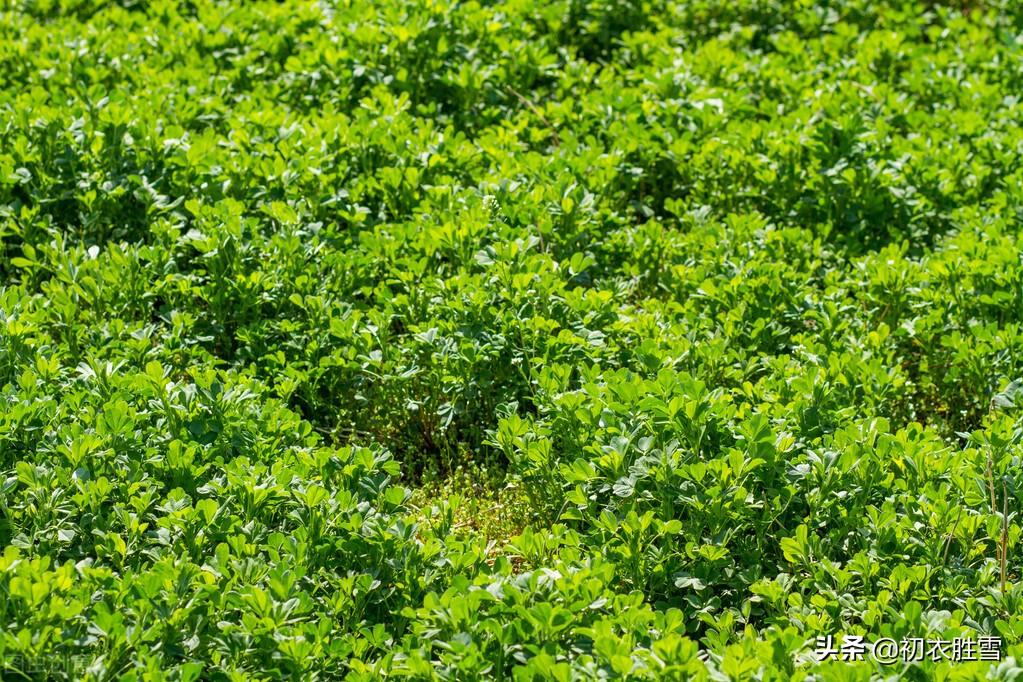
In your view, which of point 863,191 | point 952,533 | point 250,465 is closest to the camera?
point 952,533

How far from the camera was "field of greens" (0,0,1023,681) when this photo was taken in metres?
3.22

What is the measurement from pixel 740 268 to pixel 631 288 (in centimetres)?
44

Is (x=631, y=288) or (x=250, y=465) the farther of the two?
(x=631, y=288)

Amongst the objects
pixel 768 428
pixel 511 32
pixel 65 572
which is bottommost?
pixel 65 572

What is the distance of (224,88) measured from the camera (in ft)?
19.5

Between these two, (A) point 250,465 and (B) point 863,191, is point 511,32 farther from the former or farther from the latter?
(A) point 250,465

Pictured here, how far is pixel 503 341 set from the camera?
431cm

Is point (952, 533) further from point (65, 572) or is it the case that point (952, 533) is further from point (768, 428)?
point (65, 572)

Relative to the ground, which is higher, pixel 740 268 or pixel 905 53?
pixel 905 53

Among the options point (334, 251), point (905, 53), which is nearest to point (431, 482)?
point (334, 251)

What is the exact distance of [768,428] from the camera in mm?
3713

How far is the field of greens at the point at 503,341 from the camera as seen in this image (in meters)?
3.22

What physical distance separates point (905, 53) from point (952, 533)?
3.90 metres

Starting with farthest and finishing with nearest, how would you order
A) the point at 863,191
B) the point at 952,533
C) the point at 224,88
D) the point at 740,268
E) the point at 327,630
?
the point at 224,88 → the point at 863,191 → the point at 740,268 → the point at 952,533 → the point at 327,630
